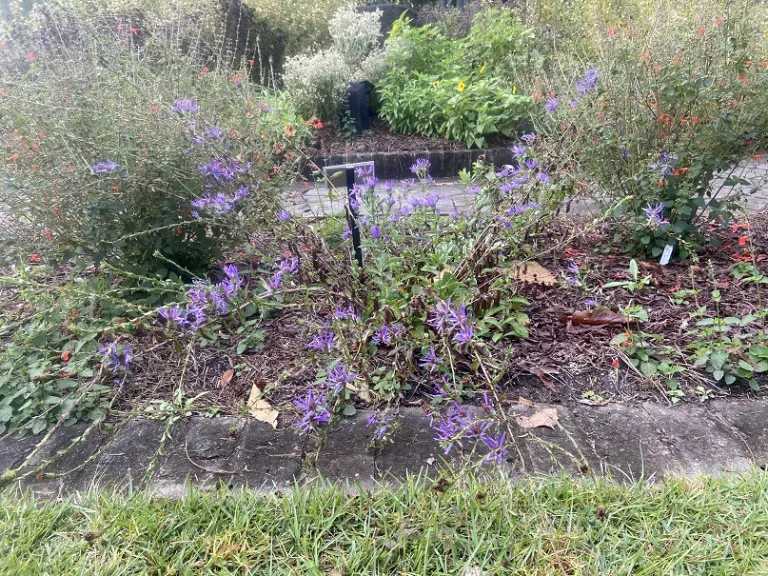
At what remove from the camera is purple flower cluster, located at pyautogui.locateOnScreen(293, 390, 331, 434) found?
69.8 inches

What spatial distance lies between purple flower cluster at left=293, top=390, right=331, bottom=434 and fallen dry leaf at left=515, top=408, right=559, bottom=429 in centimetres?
66

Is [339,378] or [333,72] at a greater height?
[333,72]

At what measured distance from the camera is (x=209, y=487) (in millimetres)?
1736

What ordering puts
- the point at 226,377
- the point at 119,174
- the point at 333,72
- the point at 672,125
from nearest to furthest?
the point at 226,377 → the point at 119,174 → the point at 672,125 → the point at 333,72

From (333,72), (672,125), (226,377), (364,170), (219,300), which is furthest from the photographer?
(333,72)

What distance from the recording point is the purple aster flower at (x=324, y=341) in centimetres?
200

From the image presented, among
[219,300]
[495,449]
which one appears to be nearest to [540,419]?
[495,449]

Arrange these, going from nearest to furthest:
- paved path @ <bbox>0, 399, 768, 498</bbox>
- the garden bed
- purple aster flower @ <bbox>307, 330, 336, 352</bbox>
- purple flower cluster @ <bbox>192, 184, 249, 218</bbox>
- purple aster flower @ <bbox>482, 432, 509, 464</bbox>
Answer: purple aster flower @ <bbox>482, 432, 509, 464</bbox>
paved path @ <bbox>0, 399, 768, 498</bbox>
purple aster flower @ <bbox>307, 330, 336, 352</bbox>
the garden bed
purple flower cluster @ <bbox>192, 184, 249, 218</bbox>

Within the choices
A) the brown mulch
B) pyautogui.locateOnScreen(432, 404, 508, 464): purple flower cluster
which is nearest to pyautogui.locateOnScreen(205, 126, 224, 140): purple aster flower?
pyautogui.locateOnScreen(432, 404, 508, 464): purple flower cluster

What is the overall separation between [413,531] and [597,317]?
4.58 ft

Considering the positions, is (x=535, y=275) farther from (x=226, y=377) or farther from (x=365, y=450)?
(x=226, y=377)

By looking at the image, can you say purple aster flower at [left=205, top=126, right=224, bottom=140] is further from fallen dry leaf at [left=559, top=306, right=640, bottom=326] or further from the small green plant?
the small green plant

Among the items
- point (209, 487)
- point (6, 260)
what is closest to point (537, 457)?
point (209, 487)

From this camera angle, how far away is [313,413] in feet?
5.90
